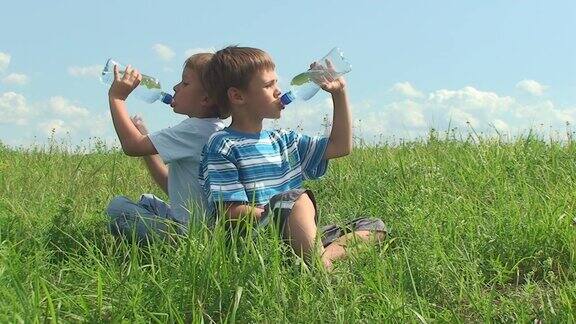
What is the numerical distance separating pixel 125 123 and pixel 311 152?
3.12 feet

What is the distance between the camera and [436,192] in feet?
14.7

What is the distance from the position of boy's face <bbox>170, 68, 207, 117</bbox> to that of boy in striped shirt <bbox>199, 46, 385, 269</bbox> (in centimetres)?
13

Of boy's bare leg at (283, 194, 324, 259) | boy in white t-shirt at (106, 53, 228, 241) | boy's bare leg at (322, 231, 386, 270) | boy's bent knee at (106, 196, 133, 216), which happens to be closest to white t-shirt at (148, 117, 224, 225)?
boy in white t-shirt at (106, 53, 228, 241)

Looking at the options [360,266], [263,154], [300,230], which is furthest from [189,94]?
[360,266]

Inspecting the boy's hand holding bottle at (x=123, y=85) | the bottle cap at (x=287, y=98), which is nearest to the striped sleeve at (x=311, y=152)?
the bottle cap at (x=287, y=98)

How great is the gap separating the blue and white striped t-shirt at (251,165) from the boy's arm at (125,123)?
315 mm

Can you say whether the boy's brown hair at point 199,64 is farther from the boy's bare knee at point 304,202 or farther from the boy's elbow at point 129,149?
the boy's bare knee at point 304,202

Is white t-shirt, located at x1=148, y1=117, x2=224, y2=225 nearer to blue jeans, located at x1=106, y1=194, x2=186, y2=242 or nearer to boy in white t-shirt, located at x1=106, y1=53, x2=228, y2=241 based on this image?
boy in white t-shirt, located at x1=106, y1=53, x2=228, y2=241

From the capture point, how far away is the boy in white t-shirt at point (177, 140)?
12.5ft

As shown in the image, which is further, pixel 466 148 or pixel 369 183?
pixel 466 148

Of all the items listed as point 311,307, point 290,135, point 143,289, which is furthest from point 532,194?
point 143,289

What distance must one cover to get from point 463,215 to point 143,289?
1.84 metres

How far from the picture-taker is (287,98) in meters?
3.74

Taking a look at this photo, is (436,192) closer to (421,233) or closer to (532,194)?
(532,194)
